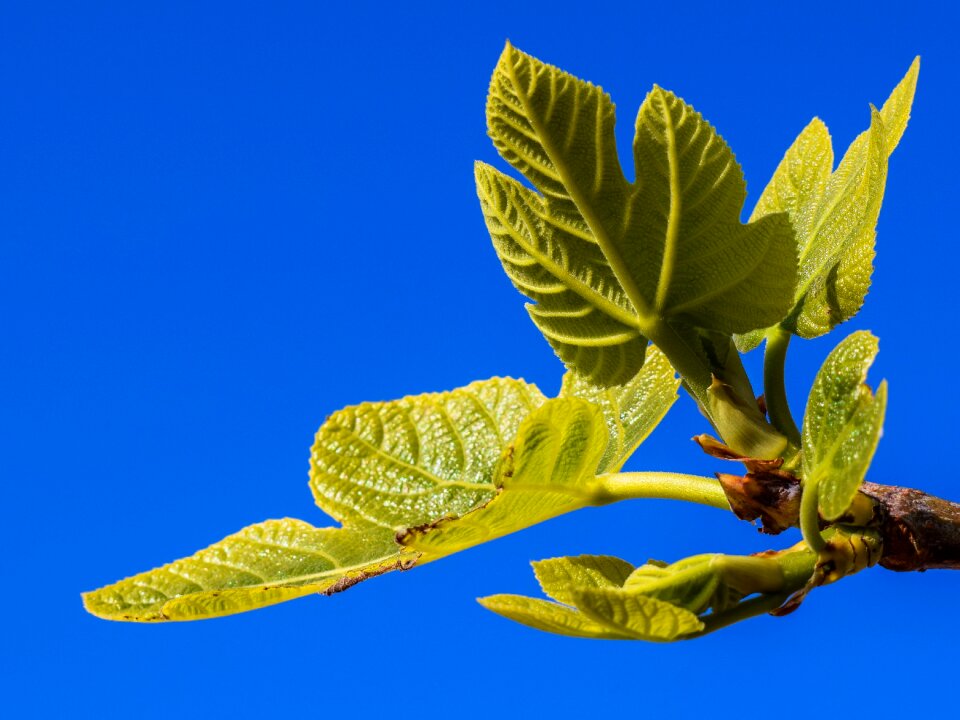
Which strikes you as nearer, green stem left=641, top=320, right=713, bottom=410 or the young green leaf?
the young green leaf

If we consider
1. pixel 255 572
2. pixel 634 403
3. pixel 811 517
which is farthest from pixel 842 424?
pixel 255 572

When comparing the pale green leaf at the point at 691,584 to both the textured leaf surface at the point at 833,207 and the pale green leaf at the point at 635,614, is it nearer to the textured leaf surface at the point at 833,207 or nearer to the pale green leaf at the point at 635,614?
the pale green leaf at the point at 635,614

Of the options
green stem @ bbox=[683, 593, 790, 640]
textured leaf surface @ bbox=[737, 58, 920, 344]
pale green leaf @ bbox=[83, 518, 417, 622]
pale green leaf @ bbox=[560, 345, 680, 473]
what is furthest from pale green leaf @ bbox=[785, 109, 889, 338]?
pale green leaf @ bbox=[83, 518, 417, 622]

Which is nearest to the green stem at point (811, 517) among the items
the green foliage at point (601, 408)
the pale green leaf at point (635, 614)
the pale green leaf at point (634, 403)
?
the green foliage at point (601, 408)

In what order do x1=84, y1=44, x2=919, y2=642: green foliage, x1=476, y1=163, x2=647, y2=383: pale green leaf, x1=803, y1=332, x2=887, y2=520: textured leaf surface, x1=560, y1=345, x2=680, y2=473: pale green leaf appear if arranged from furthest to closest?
1. x1=560, y1=345, x2=680, y2=473: pale green leaf
2. x1=476, y1=163, x2=647, y2=383: pale green leaf
3. x1=84, y1=44, x2=919, y2=642: green foliage
4. x1=803, y1=332, x2=887, y2=520: textured leaf surface

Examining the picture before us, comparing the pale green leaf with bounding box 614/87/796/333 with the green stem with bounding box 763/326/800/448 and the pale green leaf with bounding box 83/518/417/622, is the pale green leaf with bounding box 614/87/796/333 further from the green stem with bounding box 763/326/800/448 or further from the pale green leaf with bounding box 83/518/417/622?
the pale green leaf with bounding box 83/518/417/622

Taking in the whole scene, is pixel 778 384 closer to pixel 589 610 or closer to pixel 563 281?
pixel 563 281

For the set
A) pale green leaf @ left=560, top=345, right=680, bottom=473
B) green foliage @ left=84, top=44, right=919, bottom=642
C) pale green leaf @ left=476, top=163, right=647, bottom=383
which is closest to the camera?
green foliage @ left=84, top=44, right=919, bottom=642
